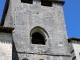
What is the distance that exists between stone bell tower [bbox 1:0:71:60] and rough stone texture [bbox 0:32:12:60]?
5.60 feet

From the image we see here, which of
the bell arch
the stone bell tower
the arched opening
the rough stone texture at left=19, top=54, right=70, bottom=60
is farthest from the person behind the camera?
the arched opening

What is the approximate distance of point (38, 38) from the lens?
1805cm

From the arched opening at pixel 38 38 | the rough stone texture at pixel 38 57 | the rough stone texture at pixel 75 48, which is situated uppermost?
the arched opening at pixel 38 38

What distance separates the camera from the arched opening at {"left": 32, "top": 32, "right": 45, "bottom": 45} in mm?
17775

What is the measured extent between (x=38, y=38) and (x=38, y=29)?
0.71m

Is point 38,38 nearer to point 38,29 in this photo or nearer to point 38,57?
point 38,29

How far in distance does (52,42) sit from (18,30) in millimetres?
2525

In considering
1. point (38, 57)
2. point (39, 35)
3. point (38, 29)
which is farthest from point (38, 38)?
point (38, 57)

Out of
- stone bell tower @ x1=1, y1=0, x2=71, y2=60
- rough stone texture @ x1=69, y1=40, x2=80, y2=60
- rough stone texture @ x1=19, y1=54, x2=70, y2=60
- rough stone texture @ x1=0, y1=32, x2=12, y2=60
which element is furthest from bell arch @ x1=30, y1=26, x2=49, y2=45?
rough stone texture @ x1=0, y1=32, x2=12, y2=60

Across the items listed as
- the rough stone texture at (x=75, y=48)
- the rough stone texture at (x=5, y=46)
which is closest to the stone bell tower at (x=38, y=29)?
the rough stone texture at (x=75, y=48)

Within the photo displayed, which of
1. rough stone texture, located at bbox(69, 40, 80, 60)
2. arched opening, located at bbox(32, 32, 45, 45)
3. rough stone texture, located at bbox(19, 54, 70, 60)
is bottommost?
rough stone texture, located at bbox(19, 54, 70, 60)

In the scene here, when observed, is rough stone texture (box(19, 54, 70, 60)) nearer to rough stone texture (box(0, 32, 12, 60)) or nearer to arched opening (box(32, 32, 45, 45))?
arched opening (box(32, 32, 45, 45))

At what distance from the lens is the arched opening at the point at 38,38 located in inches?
700

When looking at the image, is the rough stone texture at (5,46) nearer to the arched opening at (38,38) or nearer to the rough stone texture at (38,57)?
the rough stone texture at (38,57)
